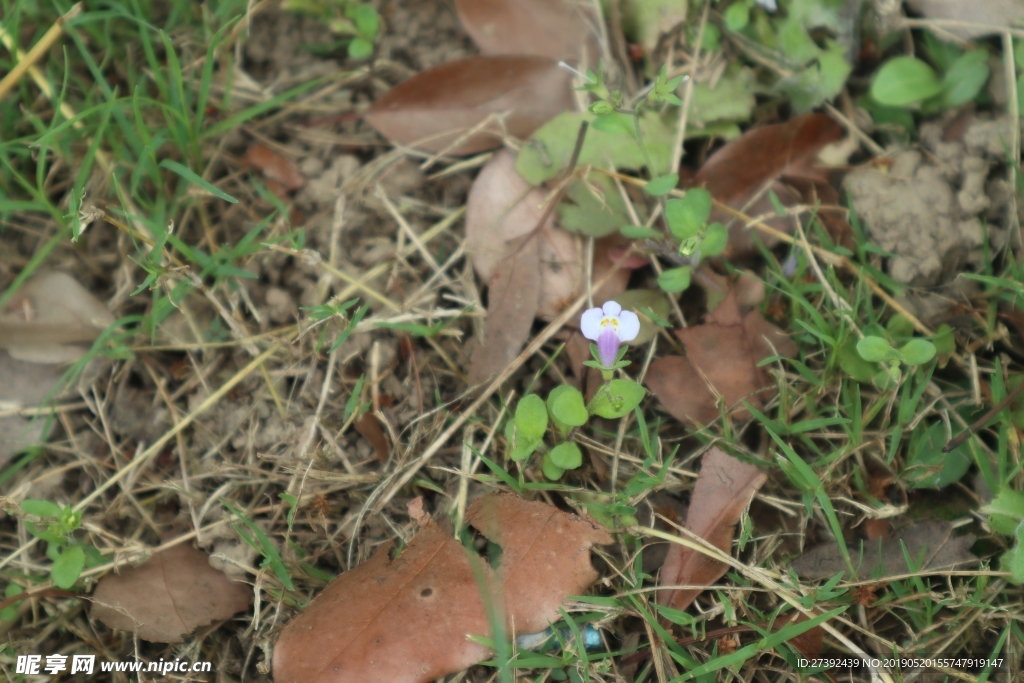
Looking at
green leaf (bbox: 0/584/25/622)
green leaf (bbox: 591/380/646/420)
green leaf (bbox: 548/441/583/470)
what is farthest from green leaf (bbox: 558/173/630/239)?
green leaf (bbox: 0/584/25/622)

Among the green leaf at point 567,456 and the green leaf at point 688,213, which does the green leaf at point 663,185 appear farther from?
the green leaf at point 567,456

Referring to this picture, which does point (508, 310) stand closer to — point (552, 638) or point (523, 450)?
point (523, 450)

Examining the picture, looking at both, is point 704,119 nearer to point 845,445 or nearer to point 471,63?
point 471,63

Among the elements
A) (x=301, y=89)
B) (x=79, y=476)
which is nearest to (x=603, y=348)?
Answer: (x=301, y=89)

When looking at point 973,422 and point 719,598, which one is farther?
point 973,422

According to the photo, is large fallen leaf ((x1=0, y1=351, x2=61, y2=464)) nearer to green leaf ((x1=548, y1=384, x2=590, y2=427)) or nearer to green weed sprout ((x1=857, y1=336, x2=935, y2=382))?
green leaf ((x1=548, y1=384, x2=590, y2=427))

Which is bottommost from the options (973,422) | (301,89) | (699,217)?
(973,422)
